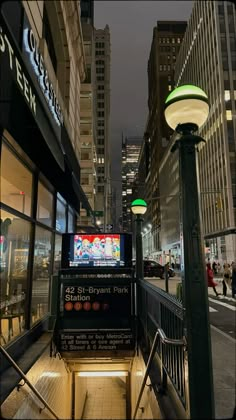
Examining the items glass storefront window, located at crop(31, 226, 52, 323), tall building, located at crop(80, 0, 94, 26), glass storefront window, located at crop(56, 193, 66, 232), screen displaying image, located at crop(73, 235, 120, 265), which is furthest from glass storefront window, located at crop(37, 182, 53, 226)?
tall building, located at crop(80, 0, 94, 26)

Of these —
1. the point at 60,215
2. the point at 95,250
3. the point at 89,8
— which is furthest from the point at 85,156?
the point at 89,8

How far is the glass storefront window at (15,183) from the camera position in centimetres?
534

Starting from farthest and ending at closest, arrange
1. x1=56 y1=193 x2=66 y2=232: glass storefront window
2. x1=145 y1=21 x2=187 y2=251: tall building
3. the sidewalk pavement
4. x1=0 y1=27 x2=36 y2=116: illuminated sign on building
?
x1=145 y1=21 x2=187 y2=251: tall building
x1=56 y1=193 x2=66 y2=232: glass storefront window
x1=0 y1=27 x2=36 y2=116: illuminated sign on building
the sidewalk pavement

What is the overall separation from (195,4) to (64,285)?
5750 millimetres

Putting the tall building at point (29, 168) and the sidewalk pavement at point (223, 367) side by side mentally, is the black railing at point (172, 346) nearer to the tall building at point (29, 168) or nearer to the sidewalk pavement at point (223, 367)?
the sidewalk pavement at point (223, 367)

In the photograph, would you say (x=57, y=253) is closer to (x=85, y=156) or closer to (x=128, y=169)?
(x=128, y=169)

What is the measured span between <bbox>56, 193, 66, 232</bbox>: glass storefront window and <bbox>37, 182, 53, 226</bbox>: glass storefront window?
952mm

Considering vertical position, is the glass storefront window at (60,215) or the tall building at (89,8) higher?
the tall building at (89,8)

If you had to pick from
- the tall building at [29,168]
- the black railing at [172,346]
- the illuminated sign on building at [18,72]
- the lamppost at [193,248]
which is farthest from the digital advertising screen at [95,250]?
the lamppost at [193,248]

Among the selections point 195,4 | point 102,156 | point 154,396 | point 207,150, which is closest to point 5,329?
point 154,396

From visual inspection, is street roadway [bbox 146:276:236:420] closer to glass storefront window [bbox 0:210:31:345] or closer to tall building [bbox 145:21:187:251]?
glass storefront window [bbox 0:210:31:345]

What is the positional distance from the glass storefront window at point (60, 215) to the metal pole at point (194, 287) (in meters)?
7.23

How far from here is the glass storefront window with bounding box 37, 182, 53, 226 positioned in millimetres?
7512

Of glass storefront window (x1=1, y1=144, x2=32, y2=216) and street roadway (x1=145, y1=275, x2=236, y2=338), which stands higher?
glass storefront window (x1=1, y1=144, x2=32, y2=216)
